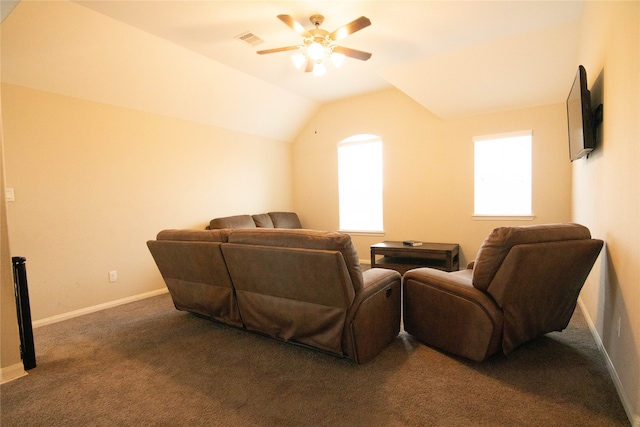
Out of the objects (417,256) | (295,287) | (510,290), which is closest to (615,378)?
(510,290)

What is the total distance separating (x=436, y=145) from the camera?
486 cm

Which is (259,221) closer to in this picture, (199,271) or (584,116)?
(199,271)

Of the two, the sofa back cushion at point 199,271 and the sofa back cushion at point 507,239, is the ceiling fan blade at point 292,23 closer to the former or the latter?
the sofa back cushion at point 199,271

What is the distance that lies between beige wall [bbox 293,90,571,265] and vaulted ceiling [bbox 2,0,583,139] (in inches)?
12.2

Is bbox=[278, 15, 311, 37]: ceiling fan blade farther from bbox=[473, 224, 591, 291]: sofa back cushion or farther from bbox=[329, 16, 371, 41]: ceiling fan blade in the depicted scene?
bbox=[473, 224, 591, 291]: sofa back cushion

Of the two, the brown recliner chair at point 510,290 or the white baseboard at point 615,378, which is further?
the brown recliner chair at point 510,290

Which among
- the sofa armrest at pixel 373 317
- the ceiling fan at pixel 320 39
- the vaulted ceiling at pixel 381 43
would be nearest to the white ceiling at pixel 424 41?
the vaulted ceiling at pixel 381 43

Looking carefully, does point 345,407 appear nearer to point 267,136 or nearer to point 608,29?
point 608,29

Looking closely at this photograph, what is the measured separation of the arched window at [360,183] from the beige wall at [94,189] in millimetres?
2317

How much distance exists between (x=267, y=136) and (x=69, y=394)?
4739mm

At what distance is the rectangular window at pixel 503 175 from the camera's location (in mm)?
4305

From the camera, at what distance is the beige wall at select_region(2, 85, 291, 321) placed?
3.01 m

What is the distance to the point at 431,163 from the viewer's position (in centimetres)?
491

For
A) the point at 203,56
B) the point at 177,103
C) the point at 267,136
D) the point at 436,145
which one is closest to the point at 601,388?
the point at 436,145
